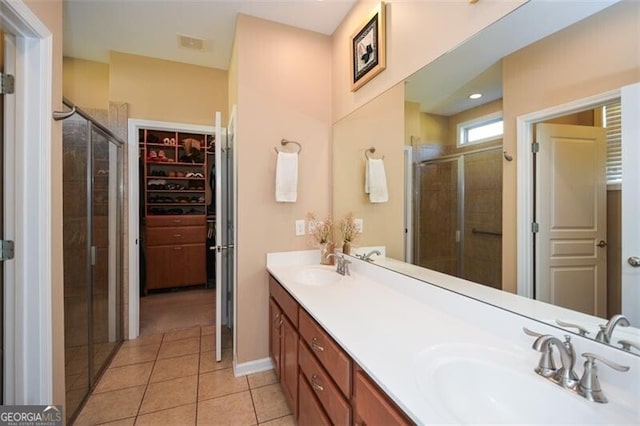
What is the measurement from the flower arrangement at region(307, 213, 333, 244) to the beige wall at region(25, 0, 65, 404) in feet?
5.18

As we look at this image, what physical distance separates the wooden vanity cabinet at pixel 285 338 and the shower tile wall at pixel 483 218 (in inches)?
37.1

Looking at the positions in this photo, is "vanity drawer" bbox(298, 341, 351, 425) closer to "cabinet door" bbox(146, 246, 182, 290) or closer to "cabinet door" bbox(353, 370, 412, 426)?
"cabinet door" bbox(353, 370, 412, 426)

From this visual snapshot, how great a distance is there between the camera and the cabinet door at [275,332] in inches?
76.6

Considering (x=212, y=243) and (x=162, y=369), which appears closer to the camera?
(x=162, y=369)

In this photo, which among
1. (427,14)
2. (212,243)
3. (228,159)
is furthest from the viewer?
(212,243)

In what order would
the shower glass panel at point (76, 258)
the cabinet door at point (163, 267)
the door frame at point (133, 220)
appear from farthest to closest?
the cabinet door at point (163, 267) < the door frame at point (133, 220) < the shower glass panel at point (76, 258)

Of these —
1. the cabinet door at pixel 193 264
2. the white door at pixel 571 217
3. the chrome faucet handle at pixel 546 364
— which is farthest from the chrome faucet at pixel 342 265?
the cabinet door at pixel 193 264

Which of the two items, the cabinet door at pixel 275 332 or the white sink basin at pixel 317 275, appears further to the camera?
the white sink basin at pixel 317 275

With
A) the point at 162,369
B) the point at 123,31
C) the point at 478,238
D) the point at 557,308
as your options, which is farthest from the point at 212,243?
the point at 557,308

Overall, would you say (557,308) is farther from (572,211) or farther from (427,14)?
(427,14)

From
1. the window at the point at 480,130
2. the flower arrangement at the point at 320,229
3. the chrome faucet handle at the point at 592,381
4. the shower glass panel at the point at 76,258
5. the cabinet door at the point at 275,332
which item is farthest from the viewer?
the flower arrangement at the point at 320,229

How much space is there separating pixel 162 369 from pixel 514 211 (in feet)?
8.72

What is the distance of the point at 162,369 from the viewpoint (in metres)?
2.29

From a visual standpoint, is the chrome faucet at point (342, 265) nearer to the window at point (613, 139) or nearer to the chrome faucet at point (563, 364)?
the chrome faucet at point (563, 364)
